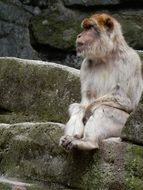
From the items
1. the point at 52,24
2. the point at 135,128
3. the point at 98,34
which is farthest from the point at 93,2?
the point at 135,128

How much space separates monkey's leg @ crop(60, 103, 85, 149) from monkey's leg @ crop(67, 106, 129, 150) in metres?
0.07

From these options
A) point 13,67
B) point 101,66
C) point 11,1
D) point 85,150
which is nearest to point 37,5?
point 11,1

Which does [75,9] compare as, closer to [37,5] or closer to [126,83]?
[37,5]

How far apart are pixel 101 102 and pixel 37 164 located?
105 centimetres

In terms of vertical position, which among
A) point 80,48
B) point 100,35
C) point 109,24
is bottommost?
point 80,48

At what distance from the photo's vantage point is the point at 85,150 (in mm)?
7605

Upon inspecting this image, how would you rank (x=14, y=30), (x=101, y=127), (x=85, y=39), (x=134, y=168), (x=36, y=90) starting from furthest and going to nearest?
(x=14, y=30) → (x=36, y=90) → (x=85, y=39) → (x=101, y=127) → (x=134, y=168)

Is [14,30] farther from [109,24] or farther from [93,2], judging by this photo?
[109,24]

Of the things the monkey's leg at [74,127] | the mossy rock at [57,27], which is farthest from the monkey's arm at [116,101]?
the mossy rock at [57,27]

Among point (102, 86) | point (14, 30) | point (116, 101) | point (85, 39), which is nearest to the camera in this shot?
point (116, 101)

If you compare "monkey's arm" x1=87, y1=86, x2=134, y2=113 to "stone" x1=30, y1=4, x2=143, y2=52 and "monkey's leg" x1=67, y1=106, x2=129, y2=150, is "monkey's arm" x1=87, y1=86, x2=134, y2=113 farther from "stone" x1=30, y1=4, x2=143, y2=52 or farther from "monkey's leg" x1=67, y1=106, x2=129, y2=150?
"stone" x1=30, y1=4, x2=143, y2=52

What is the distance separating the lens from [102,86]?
8.48 m

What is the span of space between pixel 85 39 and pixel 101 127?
1350 millimetres

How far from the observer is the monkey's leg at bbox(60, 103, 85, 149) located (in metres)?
7.48
